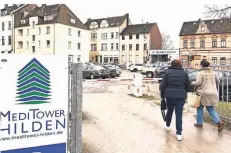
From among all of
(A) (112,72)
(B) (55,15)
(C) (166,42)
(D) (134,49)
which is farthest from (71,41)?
(C) (166,42)

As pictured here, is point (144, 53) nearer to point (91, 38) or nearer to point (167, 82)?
point (91, 38)

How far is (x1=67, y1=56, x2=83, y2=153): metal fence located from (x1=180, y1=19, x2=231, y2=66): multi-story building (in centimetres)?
5646

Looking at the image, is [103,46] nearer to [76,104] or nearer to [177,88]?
[177,88]

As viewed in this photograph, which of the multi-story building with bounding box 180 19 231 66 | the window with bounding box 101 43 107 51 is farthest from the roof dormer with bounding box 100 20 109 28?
the multi-story building with bounding box 180 19 231 66

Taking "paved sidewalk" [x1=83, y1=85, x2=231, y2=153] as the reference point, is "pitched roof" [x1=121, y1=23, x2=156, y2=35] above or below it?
above

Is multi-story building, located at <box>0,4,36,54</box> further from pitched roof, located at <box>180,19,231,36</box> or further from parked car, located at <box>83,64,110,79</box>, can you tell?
parked car, located at <box>83,64,110,79</box>

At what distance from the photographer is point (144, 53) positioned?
7225 cm

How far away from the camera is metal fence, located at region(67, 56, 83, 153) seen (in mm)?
3193

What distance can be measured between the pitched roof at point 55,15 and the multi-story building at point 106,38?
12.8m

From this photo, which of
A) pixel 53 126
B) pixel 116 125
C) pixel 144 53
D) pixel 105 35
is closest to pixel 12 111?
pixel 53 126

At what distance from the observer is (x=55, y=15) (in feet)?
205

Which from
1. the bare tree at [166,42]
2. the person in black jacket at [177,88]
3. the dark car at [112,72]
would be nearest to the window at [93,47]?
the bare tree at [166,42]

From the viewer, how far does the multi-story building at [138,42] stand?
72.2 meters

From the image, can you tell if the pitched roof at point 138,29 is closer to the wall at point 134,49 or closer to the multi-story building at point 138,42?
the multi-story building at point 138,42
